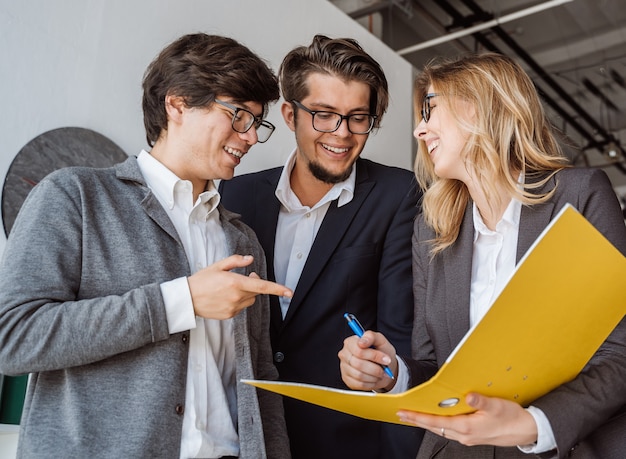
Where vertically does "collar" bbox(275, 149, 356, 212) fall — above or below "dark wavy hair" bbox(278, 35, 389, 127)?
below

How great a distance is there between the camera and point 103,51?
3.19 metres

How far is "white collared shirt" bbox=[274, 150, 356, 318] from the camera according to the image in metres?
2.37

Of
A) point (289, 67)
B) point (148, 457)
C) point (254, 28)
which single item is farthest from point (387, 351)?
point (254, 28)

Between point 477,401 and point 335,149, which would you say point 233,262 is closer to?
point 477,401

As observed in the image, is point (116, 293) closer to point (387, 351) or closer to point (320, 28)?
point (387, 351)

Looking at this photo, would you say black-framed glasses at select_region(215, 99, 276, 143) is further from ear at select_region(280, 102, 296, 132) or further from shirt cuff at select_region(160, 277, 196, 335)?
ear at select_region(280, 102, 296, 132)

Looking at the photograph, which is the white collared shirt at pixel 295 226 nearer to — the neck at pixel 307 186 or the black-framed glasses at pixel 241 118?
the neck at pixel 307 186

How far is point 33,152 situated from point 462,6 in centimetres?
448

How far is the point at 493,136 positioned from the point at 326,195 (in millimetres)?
772

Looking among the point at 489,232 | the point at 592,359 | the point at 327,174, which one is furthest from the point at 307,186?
the point at 592,359

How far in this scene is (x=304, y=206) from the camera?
98.5 inches

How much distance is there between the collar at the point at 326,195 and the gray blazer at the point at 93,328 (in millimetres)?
935

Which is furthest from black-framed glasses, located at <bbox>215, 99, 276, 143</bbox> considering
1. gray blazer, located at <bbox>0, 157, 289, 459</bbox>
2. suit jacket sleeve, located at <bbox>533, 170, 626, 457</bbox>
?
suit jacket sleeve, located at <bbox>533, 170, 626, 457</bbox>

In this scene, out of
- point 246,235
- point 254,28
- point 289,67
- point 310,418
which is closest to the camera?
point 246,235
